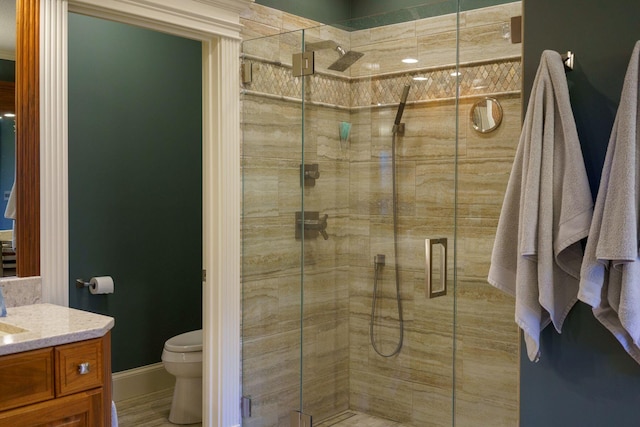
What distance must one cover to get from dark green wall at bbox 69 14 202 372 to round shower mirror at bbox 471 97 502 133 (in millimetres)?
2071

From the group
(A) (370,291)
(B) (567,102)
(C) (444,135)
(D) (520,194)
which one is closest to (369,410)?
(A) (370,291)

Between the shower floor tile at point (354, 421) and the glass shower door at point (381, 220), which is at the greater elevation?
the glass shower door at point (381, 220)

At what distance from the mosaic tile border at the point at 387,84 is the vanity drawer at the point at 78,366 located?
159 centimetres

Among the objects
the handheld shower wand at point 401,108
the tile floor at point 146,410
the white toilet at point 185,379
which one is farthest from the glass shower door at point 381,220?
the tile floor at point 146,410

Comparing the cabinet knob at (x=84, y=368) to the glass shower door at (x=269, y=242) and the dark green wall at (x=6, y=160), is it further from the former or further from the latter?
the glass shower door at (x=269, y=242)

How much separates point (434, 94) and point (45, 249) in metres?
1.78

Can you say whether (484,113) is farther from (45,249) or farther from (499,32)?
(45,249)

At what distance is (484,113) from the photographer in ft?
9.02

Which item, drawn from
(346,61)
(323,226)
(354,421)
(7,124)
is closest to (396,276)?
(323,226)

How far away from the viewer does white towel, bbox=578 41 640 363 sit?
1594 mm

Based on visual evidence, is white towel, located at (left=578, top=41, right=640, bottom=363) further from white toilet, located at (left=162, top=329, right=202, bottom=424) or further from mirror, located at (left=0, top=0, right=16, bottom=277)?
white toilet, located at (left=162, top=329, right=202, bottom=424)

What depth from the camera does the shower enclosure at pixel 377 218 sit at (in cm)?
273

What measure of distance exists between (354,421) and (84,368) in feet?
5.09

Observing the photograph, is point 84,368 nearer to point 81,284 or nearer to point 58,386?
point 58,386
